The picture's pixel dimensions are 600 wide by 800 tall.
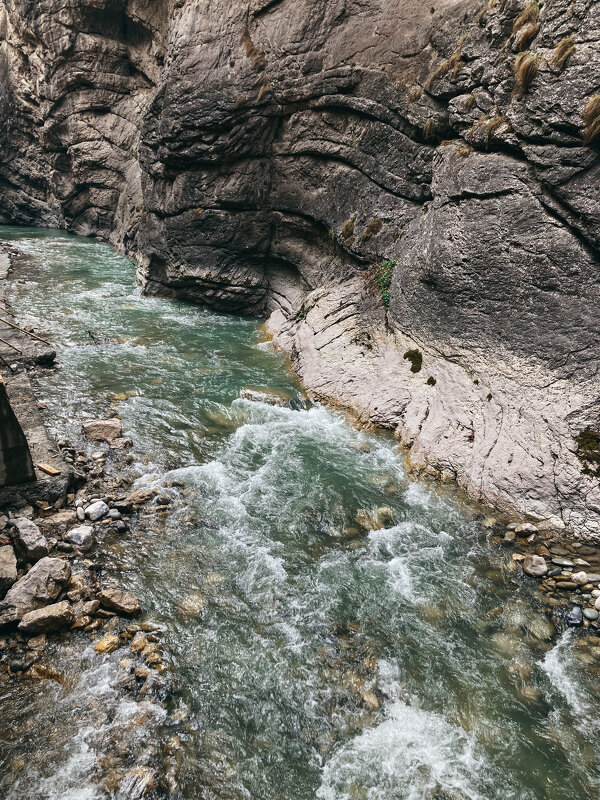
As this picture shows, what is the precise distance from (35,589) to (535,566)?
24.2 ft

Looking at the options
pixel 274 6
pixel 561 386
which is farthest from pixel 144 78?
pixel 561 386

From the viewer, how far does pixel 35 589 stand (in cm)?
604

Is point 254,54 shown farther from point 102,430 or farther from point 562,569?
point 562,569

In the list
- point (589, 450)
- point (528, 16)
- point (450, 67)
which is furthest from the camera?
point (450, 67)

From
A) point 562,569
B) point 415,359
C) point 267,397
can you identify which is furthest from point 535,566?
point 267,397

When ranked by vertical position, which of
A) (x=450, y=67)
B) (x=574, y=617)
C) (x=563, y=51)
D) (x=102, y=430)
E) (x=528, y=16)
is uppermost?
(x=528, y=16)

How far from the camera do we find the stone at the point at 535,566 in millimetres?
7504

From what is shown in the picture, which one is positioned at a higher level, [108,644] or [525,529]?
[525,529]

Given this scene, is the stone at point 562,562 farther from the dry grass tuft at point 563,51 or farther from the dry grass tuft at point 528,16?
the dry grass tuft at point 528,16

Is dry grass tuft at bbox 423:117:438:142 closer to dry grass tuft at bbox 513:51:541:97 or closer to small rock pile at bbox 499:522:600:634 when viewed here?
dry grass tuft at bbox 513:51:541:97

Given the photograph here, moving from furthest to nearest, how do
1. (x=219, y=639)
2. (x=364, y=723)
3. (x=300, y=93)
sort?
(x=300, y=93), (x=219, y=639), (x=364, y=723)

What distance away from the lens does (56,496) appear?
8.07 meters

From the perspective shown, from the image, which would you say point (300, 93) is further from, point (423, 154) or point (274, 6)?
point (423, 154)

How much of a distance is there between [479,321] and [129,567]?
887 cm
